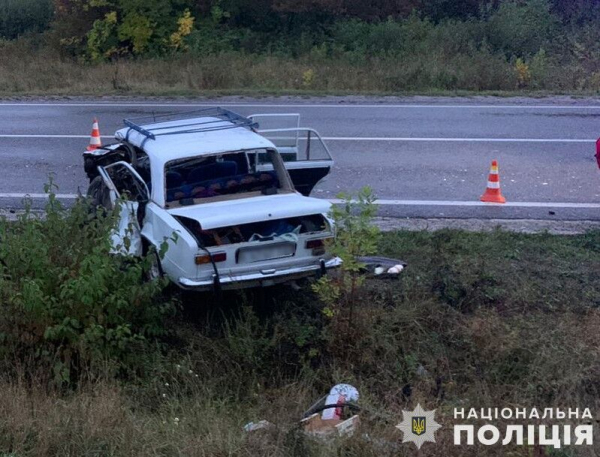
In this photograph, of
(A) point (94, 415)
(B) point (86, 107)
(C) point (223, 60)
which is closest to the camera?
(A) point (94, 415)

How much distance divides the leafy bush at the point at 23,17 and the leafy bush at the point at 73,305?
27295 mm

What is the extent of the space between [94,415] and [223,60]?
17.0 m

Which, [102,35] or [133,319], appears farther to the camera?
[102,35]

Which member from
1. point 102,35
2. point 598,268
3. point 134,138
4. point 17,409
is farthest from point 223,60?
point 17,409

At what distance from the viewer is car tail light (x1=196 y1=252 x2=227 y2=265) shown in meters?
6.54

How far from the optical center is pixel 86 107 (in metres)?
17.0

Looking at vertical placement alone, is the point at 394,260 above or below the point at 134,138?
below

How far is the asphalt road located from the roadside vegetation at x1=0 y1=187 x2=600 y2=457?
8.14 ft

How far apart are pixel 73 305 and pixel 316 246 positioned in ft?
6.26

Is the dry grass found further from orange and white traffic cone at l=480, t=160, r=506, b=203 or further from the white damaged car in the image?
the white damaged car

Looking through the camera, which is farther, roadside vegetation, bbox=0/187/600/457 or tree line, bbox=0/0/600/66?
tree line, bbox=0/0/600/66

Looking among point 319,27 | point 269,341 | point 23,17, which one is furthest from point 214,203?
point 23,17

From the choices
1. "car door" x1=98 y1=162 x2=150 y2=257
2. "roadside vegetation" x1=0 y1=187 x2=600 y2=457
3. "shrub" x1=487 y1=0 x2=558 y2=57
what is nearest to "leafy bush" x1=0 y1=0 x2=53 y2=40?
"shrub" x1=487 y1=0 x2=558 y2=57

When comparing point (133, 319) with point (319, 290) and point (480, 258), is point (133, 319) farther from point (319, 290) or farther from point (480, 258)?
point (480, 258)
